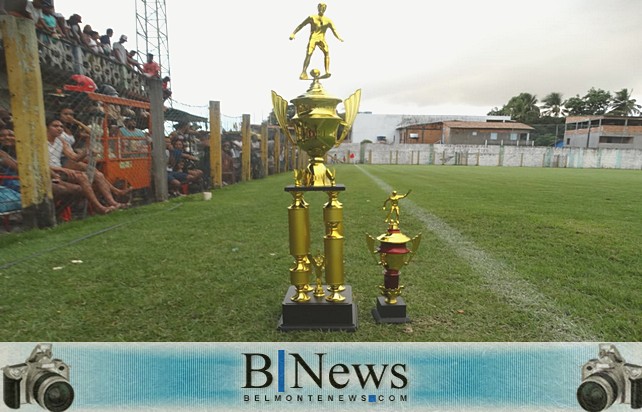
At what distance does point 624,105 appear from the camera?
2362 inches

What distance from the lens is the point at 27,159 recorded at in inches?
176

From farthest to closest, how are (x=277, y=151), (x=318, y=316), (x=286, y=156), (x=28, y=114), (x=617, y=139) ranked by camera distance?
(x=617, y=139)
(x=286, y=156)
(x=277, y=151)
(x=28, y=114)
(x=318, y=316)

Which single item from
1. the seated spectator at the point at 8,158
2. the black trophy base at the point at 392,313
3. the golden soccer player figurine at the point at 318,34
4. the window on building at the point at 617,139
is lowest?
the black trophy base at the point at 392,313

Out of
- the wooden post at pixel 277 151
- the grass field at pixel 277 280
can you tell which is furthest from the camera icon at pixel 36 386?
the wooden post at pixel 277 151

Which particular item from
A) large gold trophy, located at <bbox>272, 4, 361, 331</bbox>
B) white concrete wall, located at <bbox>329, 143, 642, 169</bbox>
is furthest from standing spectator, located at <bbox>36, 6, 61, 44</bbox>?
white concrete wall, located at <bbox>329, 143, 642, 169</bbox>

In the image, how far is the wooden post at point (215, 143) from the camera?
34.2 feet

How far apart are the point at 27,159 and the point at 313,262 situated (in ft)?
13.9

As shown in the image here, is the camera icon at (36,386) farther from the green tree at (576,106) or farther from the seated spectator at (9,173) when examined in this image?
the green tree at (576,106)

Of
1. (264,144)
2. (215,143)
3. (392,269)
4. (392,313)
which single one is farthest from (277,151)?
(392,313)

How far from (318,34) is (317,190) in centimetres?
88

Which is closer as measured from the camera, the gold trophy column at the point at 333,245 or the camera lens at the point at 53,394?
the camera lens at the point at 53,394

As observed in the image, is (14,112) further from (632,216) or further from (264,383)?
(632,216)

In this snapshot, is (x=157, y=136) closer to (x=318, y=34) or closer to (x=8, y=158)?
(x=8, y=158)

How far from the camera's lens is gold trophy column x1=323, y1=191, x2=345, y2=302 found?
84.1 inches
